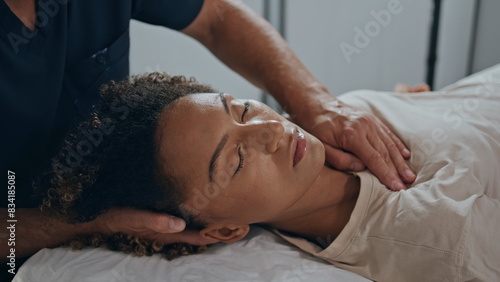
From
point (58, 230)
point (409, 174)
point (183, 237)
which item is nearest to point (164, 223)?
point (183, 237)

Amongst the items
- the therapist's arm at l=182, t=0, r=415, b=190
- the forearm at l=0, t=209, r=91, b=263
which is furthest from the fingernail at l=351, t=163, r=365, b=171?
the forearm at l=0, t=209, r=91, b=263

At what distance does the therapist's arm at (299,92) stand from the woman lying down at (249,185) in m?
0.07

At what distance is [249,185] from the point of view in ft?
4.34

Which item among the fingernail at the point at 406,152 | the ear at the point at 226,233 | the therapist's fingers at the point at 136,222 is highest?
the fingernail at the point at 406,152

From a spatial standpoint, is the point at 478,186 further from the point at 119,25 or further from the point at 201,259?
the point at 119,25

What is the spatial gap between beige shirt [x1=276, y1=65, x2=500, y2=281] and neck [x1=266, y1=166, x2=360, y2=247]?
5 cm

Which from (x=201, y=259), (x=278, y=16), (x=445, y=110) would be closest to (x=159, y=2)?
(x=201, y=259)

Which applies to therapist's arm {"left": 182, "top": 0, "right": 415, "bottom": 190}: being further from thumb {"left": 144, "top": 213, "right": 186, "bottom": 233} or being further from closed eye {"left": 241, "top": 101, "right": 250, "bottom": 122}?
thumb {"left": 144, "top": 213, "right": 186, "bottom": 233}

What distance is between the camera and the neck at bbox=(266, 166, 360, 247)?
151 centimetres

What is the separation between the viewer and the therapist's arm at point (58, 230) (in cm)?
134

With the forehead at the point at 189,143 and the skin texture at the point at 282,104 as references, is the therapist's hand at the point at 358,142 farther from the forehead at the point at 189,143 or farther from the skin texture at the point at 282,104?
the forehead at the point at 189,143

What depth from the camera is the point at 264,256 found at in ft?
4.65

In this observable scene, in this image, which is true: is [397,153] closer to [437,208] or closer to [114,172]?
[437,208]

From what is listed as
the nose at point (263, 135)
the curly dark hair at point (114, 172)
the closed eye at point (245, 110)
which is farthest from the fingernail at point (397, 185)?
the curly dark hair at point (114, 172)
